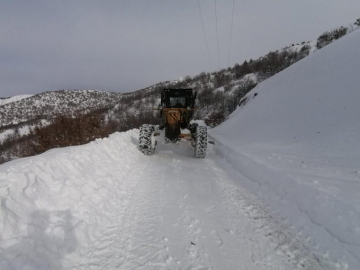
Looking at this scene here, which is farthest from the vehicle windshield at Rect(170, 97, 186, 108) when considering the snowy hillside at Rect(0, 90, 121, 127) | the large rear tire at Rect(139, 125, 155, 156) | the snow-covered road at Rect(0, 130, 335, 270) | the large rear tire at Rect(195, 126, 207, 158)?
the snowy hillside at Rect(0, 90, 121, 127)

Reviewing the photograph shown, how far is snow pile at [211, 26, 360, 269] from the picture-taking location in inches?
116

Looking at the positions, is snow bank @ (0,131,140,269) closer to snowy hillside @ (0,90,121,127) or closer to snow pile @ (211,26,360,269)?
snow pile @ (211,26,360,269)

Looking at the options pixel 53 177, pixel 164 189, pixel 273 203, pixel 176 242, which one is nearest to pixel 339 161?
pixel 273 203

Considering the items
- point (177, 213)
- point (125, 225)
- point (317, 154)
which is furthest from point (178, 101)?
point (125, 225)

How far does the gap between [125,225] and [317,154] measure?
257 inches

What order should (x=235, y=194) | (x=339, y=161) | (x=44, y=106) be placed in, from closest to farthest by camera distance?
1. (x=235, y=194)
2. (x=339, y=161)
3. (x=44, y=106)

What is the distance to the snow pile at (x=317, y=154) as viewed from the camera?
293 cm

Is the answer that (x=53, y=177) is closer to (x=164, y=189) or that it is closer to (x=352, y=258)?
(x=164, y=189)

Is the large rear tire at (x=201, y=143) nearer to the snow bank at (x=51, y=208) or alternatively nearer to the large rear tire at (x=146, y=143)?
the large rear tire at (x=146, y=143)

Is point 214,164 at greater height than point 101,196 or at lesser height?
lesser

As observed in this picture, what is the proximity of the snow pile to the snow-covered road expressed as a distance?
1.38ft

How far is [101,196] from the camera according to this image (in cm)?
381

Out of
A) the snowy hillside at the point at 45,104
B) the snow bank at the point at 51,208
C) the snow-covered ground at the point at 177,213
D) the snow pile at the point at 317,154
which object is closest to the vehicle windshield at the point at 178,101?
the snow pile at the point at 317,154

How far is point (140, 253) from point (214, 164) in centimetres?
514
